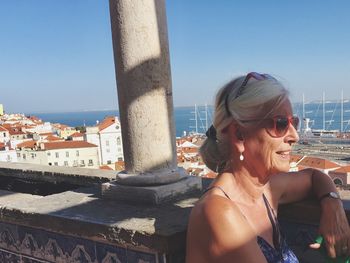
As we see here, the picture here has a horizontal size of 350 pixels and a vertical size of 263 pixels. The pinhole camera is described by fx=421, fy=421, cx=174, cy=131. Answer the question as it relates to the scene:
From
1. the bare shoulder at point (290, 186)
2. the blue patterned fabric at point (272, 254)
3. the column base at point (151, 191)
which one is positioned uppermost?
the bare shoulder at point (290, 186)

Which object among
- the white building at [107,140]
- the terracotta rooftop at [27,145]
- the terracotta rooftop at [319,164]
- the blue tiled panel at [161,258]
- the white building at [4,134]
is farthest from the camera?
the white building at [107,140]

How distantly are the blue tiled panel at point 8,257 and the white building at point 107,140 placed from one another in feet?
208

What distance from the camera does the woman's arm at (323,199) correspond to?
1.75 m

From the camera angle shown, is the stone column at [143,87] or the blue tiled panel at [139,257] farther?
the stone column at [143,87]

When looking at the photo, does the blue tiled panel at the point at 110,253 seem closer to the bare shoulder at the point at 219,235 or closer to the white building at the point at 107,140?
the bare shoulder at the point at 219,235

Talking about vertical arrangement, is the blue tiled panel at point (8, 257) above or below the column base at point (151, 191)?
below

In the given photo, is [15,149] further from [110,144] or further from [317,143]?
[317,143]

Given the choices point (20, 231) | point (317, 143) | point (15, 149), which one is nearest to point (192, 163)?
point (15, 149)

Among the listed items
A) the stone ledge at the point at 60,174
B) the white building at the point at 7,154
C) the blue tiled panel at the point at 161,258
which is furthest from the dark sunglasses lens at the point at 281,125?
the white building at the point at 7,154

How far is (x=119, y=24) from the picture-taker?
2.72m

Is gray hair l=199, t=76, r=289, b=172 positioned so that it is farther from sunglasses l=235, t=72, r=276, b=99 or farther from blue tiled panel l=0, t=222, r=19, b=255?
blue tiled panel l=0, t=222, r=19, b=255

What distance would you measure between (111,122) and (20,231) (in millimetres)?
66023

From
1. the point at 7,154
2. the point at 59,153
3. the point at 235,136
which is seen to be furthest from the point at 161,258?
the point at 59,153

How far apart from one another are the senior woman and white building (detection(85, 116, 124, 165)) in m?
64.7
